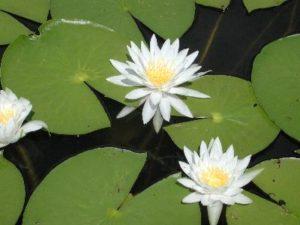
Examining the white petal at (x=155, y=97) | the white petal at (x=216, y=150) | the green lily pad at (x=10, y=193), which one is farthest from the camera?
the white petal at (x=155, y=97)

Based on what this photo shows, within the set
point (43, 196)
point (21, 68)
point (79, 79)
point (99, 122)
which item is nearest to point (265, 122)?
point (99, 122)

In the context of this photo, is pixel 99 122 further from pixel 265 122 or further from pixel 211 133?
pixel 265 122

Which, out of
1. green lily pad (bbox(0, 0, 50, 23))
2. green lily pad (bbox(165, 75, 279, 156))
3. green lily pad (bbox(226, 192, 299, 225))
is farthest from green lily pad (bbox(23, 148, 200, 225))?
green lily pad (bbox(0, 0, 50, 23))

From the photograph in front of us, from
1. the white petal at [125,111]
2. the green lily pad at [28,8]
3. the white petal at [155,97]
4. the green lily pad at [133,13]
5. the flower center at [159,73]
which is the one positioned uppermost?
the green lily pad at [133,13]

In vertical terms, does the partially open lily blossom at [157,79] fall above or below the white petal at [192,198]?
above

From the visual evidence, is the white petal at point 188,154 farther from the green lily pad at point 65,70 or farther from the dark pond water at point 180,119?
the green lily pad at point 65,70

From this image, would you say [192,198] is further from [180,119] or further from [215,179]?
[180,119]

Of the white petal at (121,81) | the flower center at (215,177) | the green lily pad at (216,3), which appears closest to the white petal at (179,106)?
the white petal at (121,81)
